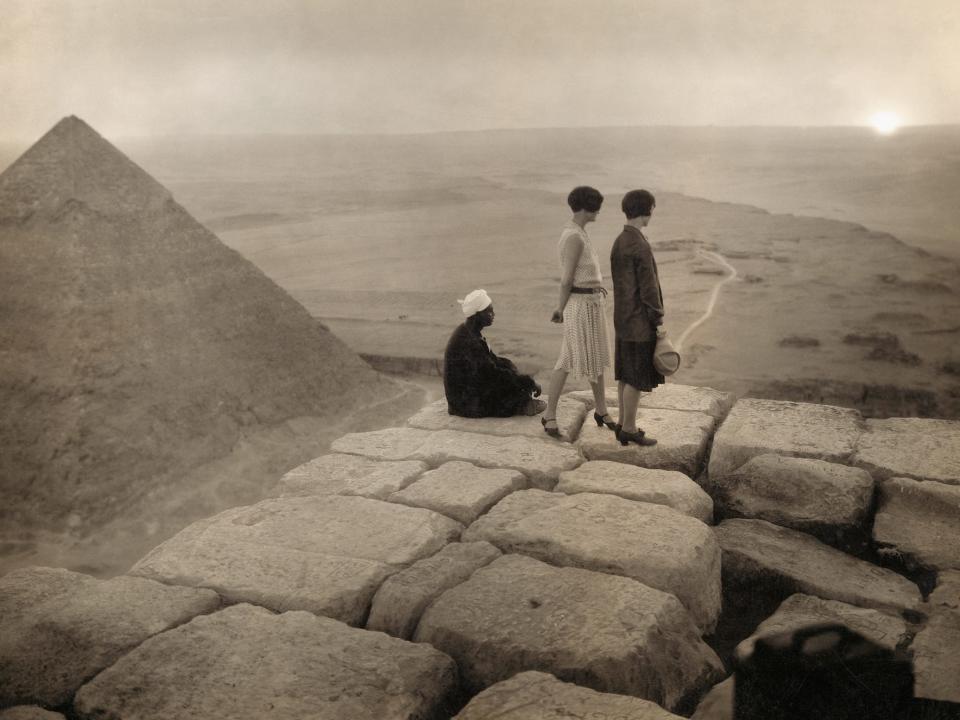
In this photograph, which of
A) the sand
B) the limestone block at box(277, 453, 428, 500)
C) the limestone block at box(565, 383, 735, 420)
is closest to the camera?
the limestone block at box(277, 453, 428, 500)

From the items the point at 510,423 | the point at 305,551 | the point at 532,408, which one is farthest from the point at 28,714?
the point at 532,408

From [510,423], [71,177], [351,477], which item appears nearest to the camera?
[351,477]

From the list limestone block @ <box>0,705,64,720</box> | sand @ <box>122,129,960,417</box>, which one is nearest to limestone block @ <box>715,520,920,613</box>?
limestone block @ <box>0,705,64,720</box>

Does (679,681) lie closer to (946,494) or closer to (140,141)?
(946,494)

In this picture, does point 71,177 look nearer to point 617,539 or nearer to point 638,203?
point 638,203

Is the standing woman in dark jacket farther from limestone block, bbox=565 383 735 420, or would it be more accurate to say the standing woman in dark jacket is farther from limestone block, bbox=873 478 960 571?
limestone block, bbox=873 478 960 571

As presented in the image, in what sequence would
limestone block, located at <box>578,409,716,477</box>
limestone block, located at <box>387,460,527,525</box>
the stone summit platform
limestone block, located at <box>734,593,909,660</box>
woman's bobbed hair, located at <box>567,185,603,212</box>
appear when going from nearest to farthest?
the stone summit platform
limestone block, located at <box>734,593,909,660</box>
limestone block, located at <box>387,460,527,525</box>
limestone block, located at <box>578,409,716,477</box>
woman's bobbed hair, located at <box>567,185,603,212</box>

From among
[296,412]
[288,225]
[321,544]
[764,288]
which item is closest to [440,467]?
[321,544]
